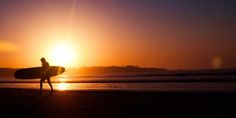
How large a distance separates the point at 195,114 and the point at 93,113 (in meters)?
3.89

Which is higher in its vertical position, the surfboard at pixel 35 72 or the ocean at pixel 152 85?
the surfboard at pixel 35 72

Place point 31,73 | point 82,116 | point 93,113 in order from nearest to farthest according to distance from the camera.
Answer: point 82,116 → point 93,113 → point 31,73

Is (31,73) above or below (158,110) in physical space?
below

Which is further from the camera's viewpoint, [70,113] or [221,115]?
[70,113]

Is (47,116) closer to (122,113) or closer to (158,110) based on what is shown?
(122,113)

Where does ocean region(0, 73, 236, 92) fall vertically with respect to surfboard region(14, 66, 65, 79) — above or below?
below

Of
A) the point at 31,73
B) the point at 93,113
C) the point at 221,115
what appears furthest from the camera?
the point at 31,73

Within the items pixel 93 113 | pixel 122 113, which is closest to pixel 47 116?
pixel 93 113

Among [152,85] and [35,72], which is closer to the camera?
[35,72]

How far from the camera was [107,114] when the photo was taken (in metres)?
12.2

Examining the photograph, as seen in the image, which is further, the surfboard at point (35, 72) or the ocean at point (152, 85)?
the ocean at point (152, 85)

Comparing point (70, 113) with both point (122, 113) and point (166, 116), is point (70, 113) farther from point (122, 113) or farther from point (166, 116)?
point (166, 116)

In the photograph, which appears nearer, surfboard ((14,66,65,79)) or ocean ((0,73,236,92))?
surfboard ((14,66,65,79))

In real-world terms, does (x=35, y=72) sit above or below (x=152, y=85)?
above
